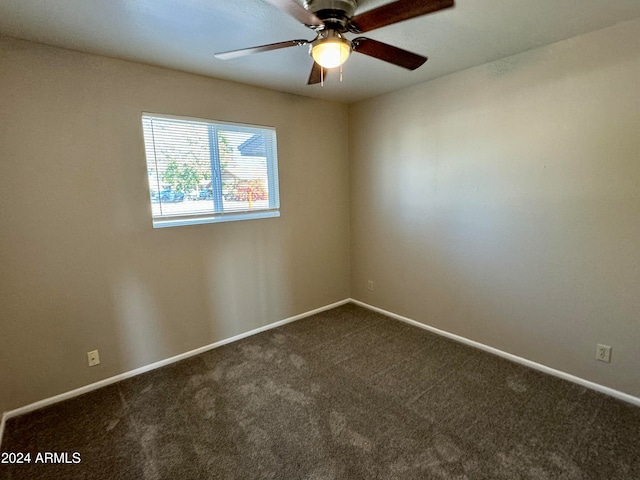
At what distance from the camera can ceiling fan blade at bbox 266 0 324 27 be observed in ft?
4.00

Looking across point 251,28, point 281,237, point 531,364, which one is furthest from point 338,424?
point 251,28

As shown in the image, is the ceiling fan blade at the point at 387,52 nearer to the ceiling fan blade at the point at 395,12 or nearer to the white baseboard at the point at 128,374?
the ceiling fan blade at the point at 395,12

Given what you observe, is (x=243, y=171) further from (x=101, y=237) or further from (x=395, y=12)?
(x=395, y=12)

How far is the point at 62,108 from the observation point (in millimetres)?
2082

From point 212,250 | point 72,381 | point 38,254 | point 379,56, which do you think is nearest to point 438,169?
point 379,56

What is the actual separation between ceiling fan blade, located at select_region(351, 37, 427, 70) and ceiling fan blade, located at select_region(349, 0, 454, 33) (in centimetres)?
8

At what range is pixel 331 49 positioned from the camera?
4.75 feet

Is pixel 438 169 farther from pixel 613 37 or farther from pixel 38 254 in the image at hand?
pixel 38 254

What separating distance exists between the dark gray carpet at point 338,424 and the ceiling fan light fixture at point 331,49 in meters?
2.03

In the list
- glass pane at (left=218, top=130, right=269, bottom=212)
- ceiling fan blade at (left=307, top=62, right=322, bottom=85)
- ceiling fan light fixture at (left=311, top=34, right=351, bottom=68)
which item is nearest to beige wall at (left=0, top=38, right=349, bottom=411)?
glass pane at (left=218, top=130, right=269, bottom=212)

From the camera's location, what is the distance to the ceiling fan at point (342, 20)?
1.23m

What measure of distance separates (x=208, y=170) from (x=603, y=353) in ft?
10.8

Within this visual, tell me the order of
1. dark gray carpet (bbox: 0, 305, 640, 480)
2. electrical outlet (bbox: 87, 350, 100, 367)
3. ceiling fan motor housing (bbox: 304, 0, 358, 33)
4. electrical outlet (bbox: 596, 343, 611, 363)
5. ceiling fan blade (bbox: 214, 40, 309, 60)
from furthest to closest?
electrical outlet (bbox: 87, 350, 100, 367), electrical outlet (bbox: 596, 343, 611, 363), dark gray carpet (bbox: 0, 305, 640, 480), ceiling fan blade (bbox: 214, 40, 309, 60), ceiling fan motor housing (bbox: 304, 0, 358, 33)

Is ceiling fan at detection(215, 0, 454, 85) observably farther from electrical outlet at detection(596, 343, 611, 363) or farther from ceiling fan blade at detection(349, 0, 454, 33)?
electrical outlet at detection(596, 343, 611, 363)
